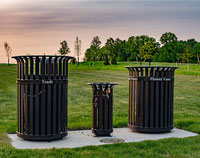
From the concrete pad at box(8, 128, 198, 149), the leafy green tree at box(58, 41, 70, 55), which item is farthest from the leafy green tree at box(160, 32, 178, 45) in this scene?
the concrete pad at box(8, 128, 198, 149)

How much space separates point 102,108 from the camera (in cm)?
636

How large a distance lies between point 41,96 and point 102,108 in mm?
1195

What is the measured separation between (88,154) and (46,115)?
1192mm

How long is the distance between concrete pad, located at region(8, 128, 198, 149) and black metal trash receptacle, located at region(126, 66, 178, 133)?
0.19 meters

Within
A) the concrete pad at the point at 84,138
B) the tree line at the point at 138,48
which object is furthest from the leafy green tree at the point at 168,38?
the concrete pad at the point at 84,138

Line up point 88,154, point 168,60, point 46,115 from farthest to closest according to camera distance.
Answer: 1. point 168,60
2. point 46,115
3. point 88,154

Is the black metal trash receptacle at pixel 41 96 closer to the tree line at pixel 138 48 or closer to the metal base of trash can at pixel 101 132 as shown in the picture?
the metal base of trash can at pixel 101 132

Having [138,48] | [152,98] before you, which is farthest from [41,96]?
[138,48]

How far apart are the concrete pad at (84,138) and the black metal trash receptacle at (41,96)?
151 millimetres

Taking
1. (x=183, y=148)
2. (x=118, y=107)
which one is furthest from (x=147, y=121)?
(x=118, y=107)

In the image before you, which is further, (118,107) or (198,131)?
(118,107)

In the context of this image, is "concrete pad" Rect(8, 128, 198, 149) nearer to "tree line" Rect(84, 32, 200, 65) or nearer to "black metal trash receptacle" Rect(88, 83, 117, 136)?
"black metal trash receptacle" Rect(88, 83, 117, 136)

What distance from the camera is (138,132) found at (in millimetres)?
6840

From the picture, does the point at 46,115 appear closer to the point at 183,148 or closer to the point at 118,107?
the point at 183,148
